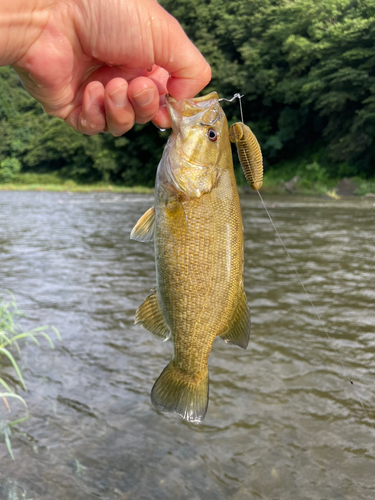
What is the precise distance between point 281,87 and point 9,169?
36410 millimetres

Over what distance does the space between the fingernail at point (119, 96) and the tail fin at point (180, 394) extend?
137 cm

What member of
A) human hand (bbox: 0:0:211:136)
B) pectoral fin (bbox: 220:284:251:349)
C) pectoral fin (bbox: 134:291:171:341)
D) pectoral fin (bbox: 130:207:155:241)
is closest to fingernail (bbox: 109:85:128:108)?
human hand (bbox: 0:0:211:136)

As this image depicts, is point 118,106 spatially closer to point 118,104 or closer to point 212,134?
point 118,104

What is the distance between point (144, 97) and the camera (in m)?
2.22

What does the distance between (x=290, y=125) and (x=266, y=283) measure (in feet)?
104

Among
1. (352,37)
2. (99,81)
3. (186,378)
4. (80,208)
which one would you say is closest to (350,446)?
(186,378)

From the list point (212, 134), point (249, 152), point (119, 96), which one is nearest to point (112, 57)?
point (119, 96)

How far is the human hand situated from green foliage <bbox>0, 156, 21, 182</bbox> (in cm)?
5768

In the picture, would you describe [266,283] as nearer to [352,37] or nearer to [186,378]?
[186,378]

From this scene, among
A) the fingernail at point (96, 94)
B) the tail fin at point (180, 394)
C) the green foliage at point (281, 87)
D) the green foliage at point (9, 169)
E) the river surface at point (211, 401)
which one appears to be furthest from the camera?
the green foliage at point (9, 169)

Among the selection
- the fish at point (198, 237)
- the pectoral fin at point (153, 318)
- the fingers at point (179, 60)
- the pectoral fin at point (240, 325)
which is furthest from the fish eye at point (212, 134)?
the pectoral fin at point (153, 318)

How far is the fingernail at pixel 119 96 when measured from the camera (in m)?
2.26

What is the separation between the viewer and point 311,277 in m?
9.31

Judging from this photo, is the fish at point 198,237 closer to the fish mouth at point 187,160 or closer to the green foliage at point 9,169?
the fish mouth at point 187,160
